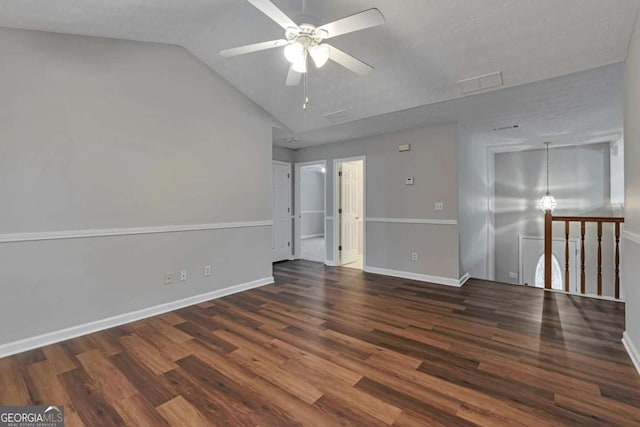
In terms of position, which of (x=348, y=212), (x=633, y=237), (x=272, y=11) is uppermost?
(x=272, y=11)

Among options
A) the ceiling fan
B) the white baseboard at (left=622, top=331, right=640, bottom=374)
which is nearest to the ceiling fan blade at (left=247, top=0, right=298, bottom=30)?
the ceiling fan

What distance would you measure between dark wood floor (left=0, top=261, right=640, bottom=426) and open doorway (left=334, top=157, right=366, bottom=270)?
2.46 meters

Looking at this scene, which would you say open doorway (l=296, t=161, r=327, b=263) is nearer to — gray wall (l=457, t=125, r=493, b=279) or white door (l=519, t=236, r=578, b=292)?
gray wall (l=457, t=125, r=493, b=279)

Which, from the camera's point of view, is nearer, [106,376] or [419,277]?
[106,376]

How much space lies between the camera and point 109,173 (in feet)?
9.44

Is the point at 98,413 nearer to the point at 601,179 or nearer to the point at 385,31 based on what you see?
the point at 385,31

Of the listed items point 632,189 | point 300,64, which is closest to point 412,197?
point 632,189

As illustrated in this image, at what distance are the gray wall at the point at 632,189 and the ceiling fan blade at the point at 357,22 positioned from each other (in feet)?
6.46

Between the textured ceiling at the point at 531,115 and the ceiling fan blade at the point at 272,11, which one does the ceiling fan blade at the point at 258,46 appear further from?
the textured ceiling at the point at 531,115

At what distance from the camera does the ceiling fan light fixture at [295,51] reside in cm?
205

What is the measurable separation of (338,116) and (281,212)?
2.65 metres

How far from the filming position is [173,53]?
3.30 meters

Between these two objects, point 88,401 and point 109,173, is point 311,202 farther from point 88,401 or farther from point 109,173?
point 88,401

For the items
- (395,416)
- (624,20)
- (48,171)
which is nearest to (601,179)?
(624,20)
